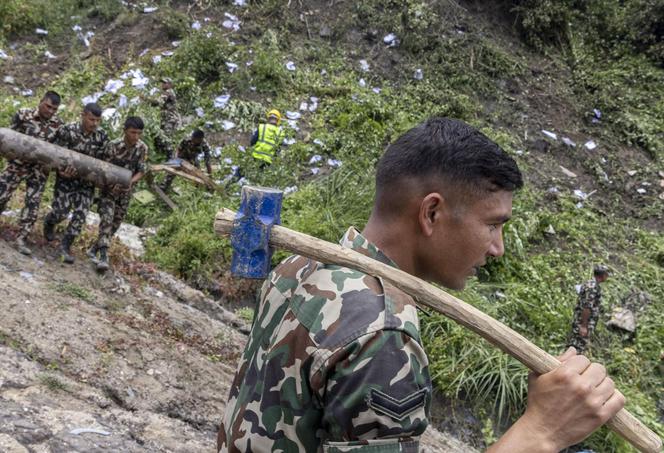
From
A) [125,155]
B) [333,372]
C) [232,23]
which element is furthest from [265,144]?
[333,372]

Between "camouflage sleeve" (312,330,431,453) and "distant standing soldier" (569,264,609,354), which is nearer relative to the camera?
"camouflage sleeve" (312,330,431,453)

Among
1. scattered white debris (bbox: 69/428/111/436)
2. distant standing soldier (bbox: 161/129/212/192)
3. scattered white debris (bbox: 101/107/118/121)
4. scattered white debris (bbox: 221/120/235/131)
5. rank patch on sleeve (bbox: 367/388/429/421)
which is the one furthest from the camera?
scattered white debris (bbox: 221/120/235/131)

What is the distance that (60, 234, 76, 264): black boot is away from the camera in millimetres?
5465

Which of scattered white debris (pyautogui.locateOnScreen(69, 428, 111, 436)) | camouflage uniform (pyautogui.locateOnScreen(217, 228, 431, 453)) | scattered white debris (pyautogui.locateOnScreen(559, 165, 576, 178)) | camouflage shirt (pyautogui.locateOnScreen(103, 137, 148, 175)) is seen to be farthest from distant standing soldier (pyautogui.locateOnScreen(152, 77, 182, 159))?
camouflage uniform (pyautogui.locateOnScreen(217, 228, 431, 453))

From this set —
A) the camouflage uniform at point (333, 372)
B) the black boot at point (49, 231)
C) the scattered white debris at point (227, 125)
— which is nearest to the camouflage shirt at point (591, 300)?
the black boot at point (49, 231)

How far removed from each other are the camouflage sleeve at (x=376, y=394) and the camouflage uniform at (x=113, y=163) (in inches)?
187

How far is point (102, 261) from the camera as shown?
553cm

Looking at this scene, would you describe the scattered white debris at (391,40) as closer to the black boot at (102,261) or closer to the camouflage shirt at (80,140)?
the camouflage shirt at (80,140)

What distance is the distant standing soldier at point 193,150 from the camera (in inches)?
311

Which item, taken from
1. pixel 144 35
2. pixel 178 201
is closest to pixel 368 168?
pixel 178 201

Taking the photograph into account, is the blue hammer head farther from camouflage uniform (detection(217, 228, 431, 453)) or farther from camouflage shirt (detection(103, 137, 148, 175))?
camouflage shirt (detection(103, 137, 148, 175))

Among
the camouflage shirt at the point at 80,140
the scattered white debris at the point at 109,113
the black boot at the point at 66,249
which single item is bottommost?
the black boot at the point at 66,249

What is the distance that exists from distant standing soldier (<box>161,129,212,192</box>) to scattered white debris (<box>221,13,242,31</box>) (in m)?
3.88

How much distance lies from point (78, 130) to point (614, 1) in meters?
11.6
